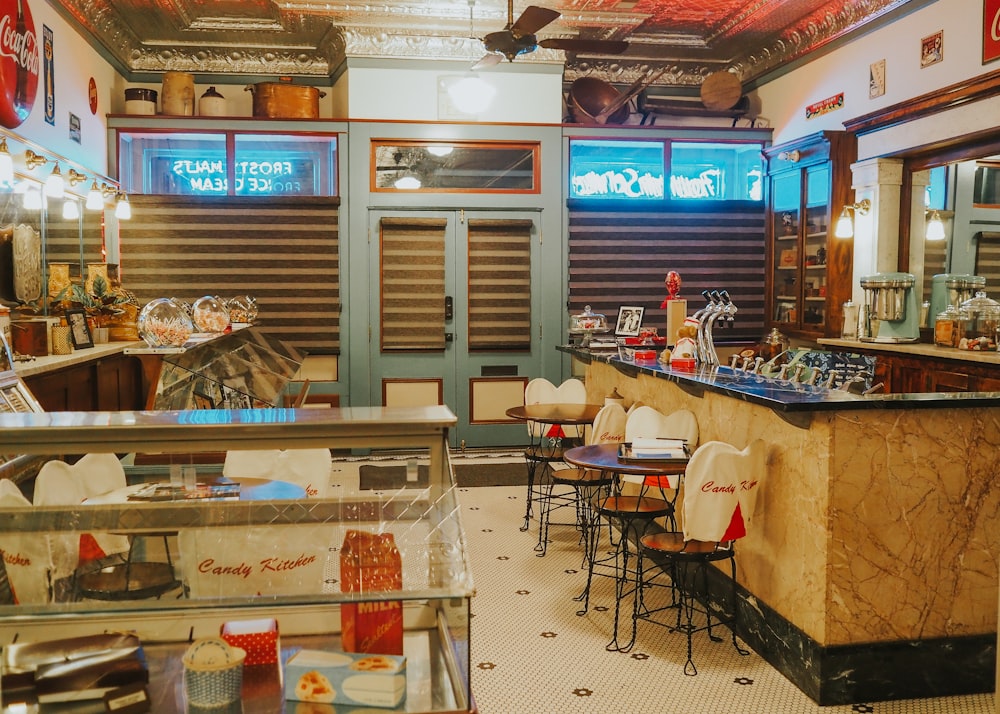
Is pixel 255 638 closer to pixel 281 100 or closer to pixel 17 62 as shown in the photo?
pixel 17 62

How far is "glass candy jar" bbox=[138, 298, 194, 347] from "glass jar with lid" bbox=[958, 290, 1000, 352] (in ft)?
16.6

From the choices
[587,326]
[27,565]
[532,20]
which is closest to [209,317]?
[587,326]

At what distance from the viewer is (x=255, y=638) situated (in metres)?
1.80

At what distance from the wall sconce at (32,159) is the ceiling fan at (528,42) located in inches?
116

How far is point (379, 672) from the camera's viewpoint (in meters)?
1.72

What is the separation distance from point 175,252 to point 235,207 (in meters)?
0.69

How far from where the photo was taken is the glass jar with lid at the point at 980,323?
581cm

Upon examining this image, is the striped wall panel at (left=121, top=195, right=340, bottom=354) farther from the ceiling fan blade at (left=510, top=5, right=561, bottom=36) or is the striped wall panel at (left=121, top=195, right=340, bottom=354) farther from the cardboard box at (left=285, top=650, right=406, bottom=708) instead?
the cardboard box at (left=285, top=650, right=406, bottom=708)

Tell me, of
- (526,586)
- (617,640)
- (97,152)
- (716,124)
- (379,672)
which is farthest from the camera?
(716,124)

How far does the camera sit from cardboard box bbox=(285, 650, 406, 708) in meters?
1.71

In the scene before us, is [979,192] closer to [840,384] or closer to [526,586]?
[840,384]

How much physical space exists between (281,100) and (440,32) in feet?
5.24

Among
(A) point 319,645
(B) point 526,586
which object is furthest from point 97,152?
(A) point 319,645

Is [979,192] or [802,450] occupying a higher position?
[979,192]
